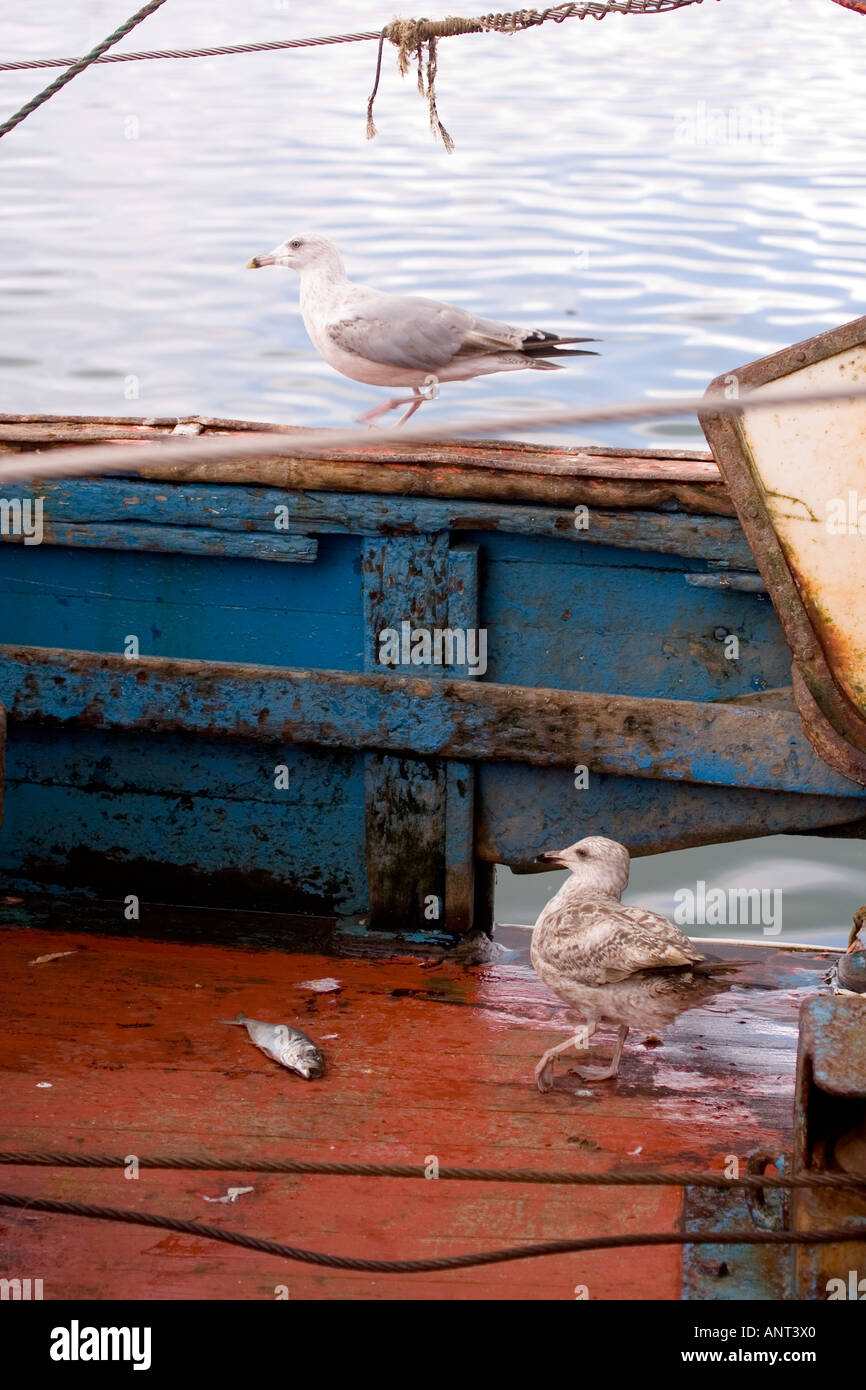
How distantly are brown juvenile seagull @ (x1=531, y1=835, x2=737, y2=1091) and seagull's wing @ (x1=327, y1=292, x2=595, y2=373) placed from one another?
1894mm

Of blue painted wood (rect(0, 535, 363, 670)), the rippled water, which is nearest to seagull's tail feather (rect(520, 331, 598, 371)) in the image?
blue painted wood (rect(0, 535, 363, 670))

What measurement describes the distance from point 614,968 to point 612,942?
68mm

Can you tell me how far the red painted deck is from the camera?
3.30 m

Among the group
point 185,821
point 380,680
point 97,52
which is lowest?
point 185,821

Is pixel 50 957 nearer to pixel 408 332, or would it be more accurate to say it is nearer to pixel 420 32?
pixel 408 332

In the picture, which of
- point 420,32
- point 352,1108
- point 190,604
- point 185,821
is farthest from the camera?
point 185,821

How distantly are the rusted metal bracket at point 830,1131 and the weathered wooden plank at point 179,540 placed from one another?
227 cm

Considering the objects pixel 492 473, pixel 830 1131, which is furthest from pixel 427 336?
pixel 830 1131

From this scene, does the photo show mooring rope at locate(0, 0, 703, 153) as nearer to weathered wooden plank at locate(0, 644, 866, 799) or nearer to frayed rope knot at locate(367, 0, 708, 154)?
frayed rope knot at locate(367, 0, 708, 154)

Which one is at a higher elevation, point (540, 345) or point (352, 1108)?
point (540, 345)

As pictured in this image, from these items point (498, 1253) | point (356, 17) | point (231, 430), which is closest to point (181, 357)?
point (356, 17)

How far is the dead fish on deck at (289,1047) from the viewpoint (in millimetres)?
4000

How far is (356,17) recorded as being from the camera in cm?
1833

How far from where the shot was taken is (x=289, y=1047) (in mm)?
4055
